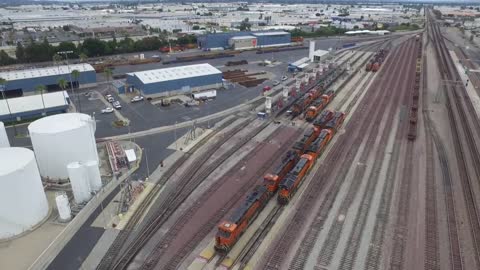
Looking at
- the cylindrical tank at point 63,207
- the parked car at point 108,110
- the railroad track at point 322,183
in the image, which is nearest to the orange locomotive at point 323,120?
the railroad track at point 322,183

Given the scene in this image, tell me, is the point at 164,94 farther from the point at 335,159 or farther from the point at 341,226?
the point at 341,226

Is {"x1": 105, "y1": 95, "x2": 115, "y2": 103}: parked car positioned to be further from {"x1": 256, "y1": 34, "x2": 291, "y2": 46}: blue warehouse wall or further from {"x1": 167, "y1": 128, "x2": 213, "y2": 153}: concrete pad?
{"x1": 256, "y1": 34, "x2": 291, "y2": 46}: blue warehouse wall

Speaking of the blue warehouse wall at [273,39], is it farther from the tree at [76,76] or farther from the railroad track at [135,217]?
the railroad track at [135,217]

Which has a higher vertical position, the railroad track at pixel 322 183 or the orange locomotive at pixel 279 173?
the orange locomotive at pixel 279 173

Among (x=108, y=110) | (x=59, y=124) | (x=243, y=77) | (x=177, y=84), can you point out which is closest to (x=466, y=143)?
(x=243, y=77)

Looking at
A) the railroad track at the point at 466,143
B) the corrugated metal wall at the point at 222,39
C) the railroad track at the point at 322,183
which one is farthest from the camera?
the corrugated metal wall at the point at 222,39

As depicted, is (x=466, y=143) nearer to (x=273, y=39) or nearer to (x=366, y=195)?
(x=366, y=195)
